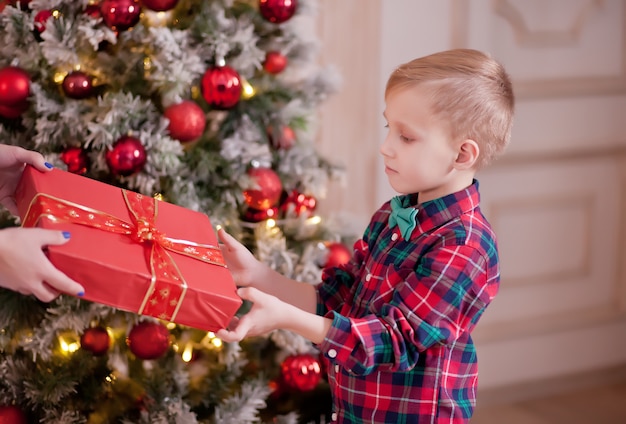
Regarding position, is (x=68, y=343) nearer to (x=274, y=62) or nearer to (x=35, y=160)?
(x=35, y=160)

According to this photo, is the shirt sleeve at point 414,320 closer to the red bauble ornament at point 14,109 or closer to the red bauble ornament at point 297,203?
the red bauble ornament at point 297,203

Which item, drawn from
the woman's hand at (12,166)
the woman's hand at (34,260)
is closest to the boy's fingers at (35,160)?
the woman's hand at (12,166)

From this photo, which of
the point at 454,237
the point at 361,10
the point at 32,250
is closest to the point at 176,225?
the point at 32,250

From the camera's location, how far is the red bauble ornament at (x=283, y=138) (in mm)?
2006

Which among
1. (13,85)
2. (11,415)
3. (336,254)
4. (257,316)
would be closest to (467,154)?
(257,316)

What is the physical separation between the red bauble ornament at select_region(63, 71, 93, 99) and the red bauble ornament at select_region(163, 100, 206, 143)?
17 cm

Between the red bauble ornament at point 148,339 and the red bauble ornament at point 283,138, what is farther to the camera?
the red bauble ornament at point 283,138

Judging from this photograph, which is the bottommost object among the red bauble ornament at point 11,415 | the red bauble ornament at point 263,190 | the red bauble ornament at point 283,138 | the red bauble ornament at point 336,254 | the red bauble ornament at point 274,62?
the red bauble ornament at point 11,415

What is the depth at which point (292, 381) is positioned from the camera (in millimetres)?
2039

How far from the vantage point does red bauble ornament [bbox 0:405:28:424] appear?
74.8 inches

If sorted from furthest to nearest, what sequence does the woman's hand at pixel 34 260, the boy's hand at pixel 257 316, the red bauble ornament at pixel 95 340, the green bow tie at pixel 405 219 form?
1. the red bauble ornament at pixel 95 340
2. the green bow tie at pixel 405 219
3. the boy's hand at pixel 257 316
4. the woman's hand at pixel 34 260

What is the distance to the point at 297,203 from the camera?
207 centimetres

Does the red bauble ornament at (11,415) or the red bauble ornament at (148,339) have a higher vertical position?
the red bauble ornament at (148,339)

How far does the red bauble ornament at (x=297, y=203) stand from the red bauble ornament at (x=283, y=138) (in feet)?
0.38
